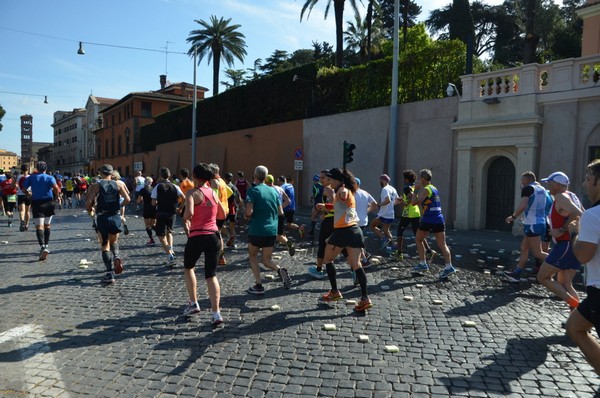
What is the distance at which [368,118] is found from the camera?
21156 millimetres

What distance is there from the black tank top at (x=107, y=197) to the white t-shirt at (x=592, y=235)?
646 cm

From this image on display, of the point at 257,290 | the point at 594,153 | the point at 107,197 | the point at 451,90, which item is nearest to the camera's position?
the point at 257,290

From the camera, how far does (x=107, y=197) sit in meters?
7.44

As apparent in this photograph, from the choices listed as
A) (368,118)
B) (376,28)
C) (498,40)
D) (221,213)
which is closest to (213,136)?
(368,118)

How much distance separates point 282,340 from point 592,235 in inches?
121

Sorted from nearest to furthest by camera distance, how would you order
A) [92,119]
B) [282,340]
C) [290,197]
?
[282,340], [290,197], [92,119]

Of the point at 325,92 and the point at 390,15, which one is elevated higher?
the point at 390,15

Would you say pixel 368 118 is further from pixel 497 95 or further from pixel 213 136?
pixel 213 136

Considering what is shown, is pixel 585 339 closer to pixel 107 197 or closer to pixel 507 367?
pixel 507 367

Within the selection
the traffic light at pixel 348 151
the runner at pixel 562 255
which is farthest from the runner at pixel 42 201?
the traffic light at pixel 348 151

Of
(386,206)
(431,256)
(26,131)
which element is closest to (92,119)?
(26,131)

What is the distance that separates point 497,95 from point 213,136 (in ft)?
78.4

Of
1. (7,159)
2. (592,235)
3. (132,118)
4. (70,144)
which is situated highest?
(132,118)

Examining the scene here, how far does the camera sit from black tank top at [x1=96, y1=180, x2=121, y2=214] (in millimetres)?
7427
